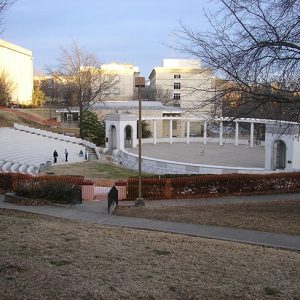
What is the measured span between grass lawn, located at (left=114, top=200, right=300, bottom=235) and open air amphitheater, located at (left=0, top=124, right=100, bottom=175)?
53.4ft

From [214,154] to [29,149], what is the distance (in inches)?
Result: 694

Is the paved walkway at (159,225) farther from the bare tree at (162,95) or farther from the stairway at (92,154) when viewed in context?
the bare tree at (162,95)

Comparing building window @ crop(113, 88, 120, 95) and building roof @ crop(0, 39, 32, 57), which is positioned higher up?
building roof @ crop(0, 39, 32, 57)

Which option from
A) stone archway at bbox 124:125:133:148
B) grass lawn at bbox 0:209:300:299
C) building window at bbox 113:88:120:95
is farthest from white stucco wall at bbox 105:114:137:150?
building window at bbox 113:88:120:95

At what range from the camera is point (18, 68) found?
335ft

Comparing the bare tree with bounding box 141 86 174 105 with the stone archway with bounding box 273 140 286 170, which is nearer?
the stone archway with bounding box 273 140 286 170

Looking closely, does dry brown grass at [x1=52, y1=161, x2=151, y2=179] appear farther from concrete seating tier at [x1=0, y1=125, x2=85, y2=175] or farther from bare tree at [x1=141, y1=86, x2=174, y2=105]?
bare tree at [x1=141, y1=86, x2=174, y2=105]

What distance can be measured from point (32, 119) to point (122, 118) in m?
15.6

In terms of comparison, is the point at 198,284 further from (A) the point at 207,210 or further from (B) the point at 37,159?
(B) the point at 37,159

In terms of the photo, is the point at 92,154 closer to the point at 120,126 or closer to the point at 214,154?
the point at 120,126

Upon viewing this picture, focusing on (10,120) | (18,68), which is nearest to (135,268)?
(10,120)

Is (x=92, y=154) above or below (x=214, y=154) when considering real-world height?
below

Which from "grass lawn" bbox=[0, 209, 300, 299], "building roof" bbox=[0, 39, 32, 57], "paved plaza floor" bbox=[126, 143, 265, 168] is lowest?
"paved plaza floor" bbox=[126, 143, 265, 168]

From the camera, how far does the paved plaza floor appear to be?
38344 mm
